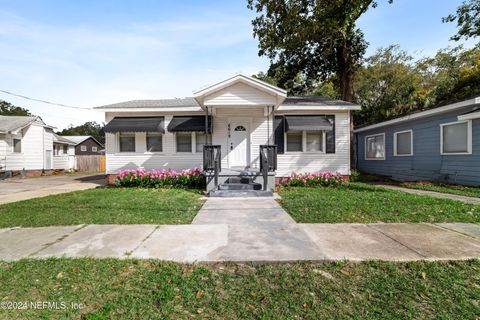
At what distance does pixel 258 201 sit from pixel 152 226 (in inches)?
123

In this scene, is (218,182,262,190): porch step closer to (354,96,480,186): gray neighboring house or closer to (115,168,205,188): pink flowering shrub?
(115,168,205,188): pink flowering shrub

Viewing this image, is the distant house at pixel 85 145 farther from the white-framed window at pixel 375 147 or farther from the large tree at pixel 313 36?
the white-framed window at pixel 375 147

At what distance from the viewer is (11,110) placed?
4612 cm

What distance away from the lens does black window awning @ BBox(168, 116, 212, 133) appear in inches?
380

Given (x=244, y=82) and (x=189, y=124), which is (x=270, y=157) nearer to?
(x=244, y=82)

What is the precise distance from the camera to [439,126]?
367 inches

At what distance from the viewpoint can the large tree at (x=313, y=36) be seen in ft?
33.5

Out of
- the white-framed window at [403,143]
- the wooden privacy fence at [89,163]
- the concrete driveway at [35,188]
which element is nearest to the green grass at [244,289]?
the concrete driveway at [35,188]

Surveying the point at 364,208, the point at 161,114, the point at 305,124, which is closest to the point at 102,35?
the point at 161,114

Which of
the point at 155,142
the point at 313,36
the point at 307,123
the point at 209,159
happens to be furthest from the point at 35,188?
the point at 313,36

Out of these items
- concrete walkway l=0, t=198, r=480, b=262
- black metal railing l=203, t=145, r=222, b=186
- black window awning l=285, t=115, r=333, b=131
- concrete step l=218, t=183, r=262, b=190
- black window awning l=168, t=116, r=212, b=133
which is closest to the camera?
concrete walkway l=0, t=198, r=480, b=262

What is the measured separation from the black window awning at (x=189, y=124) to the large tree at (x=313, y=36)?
5.86 m

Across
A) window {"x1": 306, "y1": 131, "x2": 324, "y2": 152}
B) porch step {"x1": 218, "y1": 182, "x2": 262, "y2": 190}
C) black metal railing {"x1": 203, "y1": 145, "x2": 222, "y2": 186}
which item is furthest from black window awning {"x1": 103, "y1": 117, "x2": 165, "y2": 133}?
window {"x1": 306, "y1": 131, "x2": 324, "y2": 152}

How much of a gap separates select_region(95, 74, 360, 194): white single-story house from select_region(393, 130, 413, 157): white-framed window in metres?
3.40
